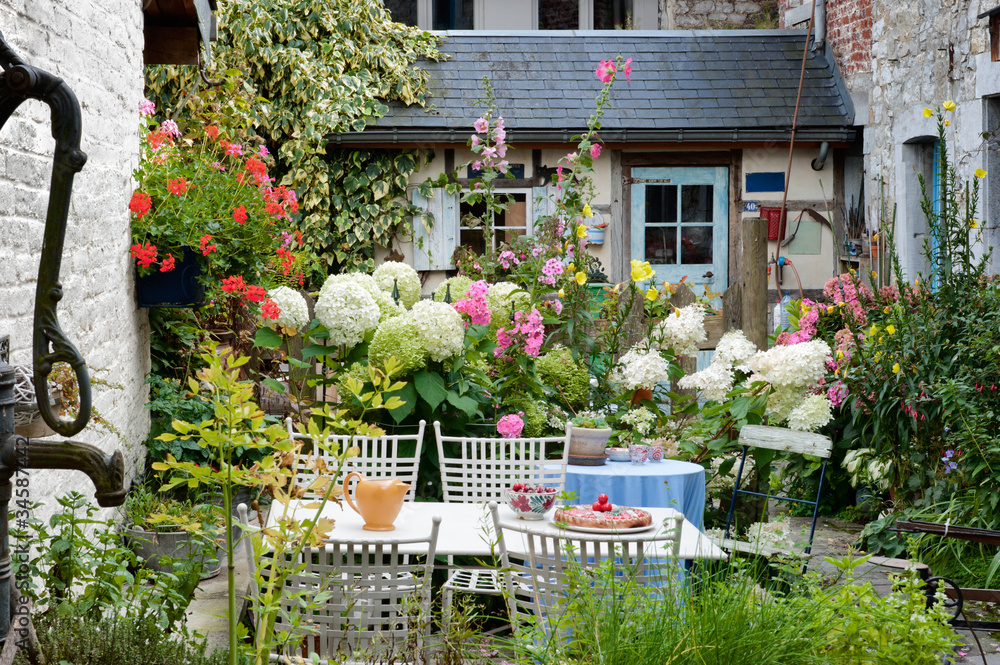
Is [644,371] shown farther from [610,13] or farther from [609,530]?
[610,13]

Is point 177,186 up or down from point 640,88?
down

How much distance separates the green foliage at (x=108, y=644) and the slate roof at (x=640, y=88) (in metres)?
7.08

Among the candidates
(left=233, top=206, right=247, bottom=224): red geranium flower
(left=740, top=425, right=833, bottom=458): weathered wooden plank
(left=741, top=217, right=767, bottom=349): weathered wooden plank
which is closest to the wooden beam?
(left=233, top=206, right=247, bottom=224): red geranium flower

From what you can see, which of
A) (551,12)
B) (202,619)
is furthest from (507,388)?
(551,12)

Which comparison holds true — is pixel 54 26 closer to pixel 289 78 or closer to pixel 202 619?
pixel 202 619

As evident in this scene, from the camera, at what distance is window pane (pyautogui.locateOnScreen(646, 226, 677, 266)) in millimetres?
9359

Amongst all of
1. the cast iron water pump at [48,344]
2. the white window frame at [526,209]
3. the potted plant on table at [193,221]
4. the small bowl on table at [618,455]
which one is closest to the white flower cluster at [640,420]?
the small bowl on table at [618,455]

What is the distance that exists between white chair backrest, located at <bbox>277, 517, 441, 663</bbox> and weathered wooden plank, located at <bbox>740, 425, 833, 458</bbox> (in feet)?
7.49

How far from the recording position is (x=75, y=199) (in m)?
3.43

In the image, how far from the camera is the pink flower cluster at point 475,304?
4277 millimetres

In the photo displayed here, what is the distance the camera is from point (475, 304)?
4289 mm

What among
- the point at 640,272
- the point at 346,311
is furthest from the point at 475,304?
the point at 640,272

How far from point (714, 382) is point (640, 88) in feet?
17.3

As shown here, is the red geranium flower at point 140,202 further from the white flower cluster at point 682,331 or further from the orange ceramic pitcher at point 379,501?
the white flower cluster at point 682,331
